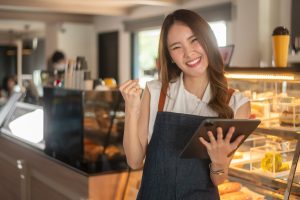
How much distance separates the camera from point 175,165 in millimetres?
1620

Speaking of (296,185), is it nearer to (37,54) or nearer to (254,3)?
(254,3)

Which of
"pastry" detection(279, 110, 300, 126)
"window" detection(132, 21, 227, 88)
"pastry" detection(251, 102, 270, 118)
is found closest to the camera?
"pastry" detection(279, 110, 300, 126)

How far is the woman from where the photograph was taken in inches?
60.6

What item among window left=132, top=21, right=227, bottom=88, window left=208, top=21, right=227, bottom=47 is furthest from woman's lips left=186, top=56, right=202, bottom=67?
window left=132, top=21, right=227, bottom=88

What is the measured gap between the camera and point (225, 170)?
5.15ft

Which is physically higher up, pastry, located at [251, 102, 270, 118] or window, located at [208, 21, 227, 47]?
window, located at [208, 21, 227, 47]

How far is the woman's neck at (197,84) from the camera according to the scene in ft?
5.48

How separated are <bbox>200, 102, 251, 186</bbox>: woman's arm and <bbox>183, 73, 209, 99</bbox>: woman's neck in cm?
17

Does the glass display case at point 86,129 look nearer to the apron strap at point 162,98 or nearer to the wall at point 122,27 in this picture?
the apron strap at point 162,98

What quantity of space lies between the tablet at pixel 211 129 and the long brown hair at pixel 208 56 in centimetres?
14

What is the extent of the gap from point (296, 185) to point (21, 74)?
13052 millimetres

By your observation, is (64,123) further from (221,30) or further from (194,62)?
(221,30)

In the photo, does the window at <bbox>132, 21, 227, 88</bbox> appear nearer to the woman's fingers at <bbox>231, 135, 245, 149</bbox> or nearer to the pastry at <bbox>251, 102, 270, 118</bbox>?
the pastry at <bbox>251, 102, 270, 118</bbox>

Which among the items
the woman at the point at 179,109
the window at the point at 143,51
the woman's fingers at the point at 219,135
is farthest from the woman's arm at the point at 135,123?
the window at the point at 143,51
